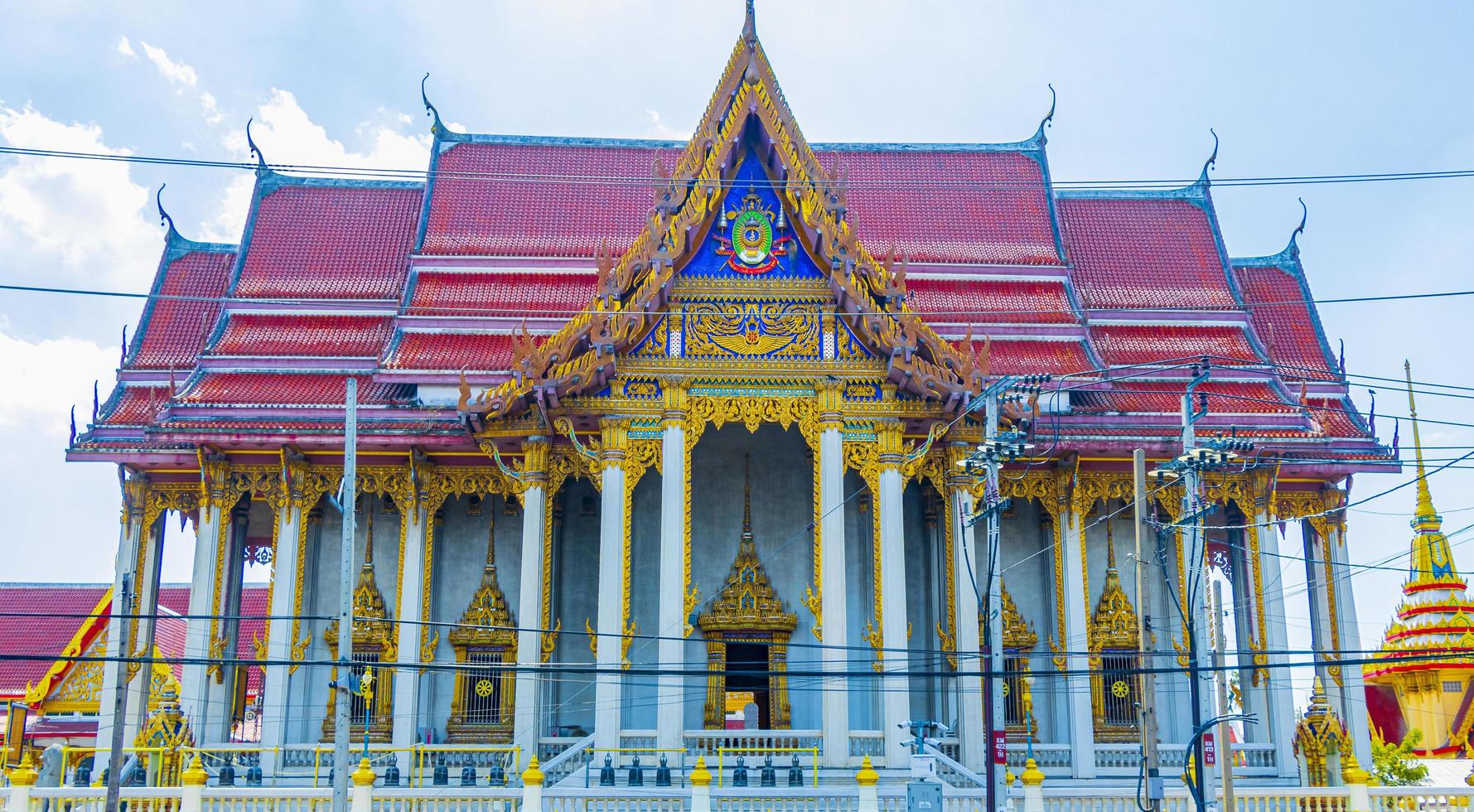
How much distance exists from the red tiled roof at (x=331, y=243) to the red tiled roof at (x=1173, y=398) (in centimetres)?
1341

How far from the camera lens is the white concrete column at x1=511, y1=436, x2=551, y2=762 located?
904 inches

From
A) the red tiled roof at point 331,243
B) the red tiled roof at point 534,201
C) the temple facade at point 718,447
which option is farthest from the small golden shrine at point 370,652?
the red tiled roof at point 534,201

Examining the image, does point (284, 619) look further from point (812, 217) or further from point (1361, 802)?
point (1361, 802)

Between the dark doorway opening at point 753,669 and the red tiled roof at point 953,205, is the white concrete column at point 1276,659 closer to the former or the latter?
the red tiled roof at point 953,205

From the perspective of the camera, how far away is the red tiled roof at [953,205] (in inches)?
1170

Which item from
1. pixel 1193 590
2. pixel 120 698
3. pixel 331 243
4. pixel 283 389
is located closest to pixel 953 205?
pixel 331 243

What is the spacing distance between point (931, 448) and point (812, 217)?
4.22 metres

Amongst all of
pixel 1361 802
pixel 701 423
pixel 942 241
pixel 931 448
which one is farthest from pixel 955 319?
pixel 1361 802

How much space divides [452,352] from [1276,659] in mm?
15191

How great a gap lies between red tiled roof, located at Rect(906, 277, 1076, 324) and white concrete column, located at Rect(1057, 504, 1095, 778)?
4268 mm

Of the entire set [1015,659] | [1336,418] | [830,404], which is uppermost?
[1336,418]

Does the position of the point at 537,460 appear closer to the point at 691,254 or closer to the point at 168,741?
the point at 691,254

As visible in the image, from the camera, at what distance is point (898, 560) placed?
2267 centimetres

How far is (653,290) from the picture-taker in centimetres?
2292
